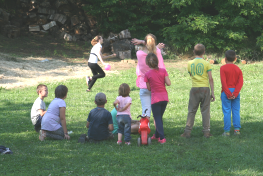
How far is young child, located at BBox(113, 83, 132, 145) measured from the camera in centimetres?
545

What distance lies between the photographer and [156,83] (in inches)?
211

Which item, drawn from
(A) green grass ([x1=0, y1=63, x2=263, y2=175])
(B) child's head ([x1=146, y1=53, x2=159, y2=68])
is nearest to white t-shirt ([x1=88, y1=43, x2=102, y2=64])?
(A) green grass ([x1=0, y1=63, x2=263, y2=175])

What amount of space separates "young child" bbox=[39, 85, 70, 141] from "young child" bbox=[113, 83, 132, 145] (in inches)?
43.4

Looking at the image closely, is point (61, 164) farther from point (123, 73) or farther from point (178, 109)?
point (123, 73)

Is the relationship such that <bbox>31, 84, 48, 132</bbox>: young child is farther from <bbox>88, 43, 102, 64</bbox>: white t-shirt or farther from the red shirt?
<bbox>88, 43, 102, 64</bbox>: white t-shirt

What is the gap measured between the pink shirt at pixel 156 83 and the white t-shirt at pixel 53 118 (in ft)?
5.89

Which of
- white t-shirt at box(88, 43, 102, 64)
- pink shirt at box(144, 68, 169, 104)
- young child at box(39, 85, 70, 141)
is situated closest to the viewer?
pink shirt at box(144, 68, 169, 104)

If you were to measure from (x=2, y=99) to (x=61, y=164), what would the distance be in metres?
7.12

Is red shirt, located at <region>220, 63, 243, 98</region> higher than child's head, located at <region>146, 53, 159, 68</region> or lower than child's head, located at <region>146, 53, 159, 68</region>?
lower

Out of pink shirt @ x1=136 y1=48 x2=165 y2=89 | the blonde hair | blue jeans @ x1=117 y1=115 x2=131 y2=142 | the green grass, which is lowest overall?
the green grass

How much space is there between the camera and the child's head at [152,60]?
5348 mm

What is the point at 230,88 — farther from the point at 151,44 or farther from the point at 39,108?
the point at 39,108

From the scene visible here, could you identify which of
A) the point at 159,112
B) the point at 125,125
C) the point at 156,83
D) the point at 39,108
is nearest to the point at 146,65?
the point at 156,83

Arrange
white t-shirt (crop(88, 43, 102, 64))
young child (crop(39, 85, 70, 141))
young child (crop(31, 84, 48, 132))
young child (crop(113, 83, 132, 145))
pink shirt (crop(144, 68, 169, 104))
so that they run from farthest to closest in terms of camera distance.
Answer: white t-shirt (crop(88, 43, 102, 64)) → young child (crop(31, 84, 48, 132)) → young child (crop(39, 85, 70, 141)) → young child (crop(113, 83, 132, 145)) → pink shirt (crop(144, 68, 169, 104))
